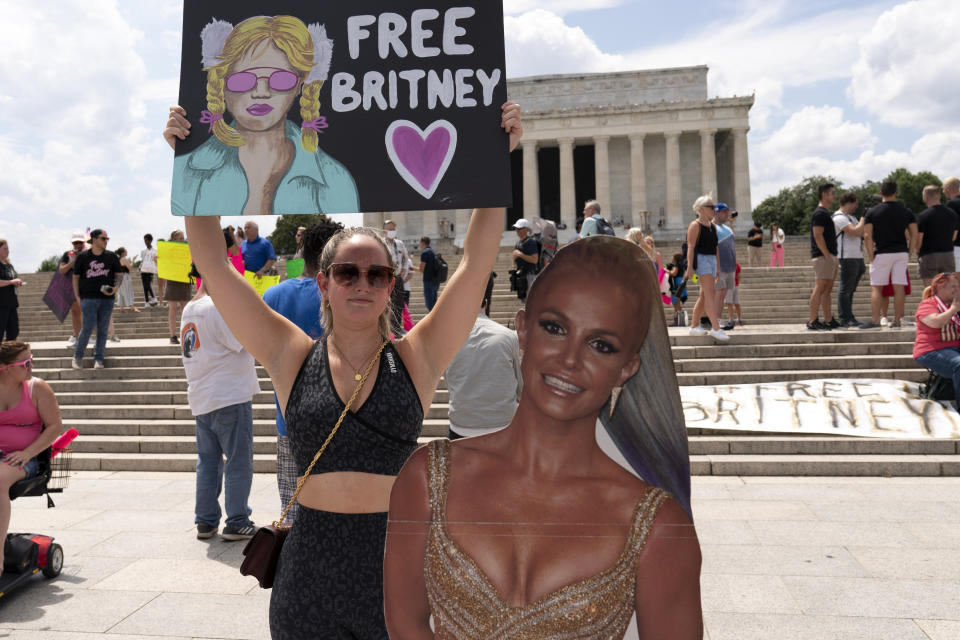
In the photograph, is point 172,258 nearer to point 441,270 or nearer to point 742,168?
point 441,270

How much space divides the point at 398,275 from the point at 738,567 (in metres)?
2.84

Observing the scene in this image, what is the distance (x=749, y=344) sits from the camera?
33.4ft

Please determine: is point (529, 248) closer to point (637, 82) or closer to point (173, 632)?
point (173, 632)

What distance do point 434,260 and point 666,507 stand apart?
10.5 metres

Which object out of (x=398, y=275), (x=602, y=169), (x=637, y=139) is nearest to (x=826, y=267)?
(x=398, y=275)

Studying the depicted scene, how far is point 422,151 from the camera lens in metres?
1.81

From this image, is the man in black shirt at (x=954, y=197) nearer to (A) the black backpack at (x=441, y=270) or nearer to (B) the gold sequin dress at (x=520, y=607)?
(A) the black backpack at (x=441, y=270)

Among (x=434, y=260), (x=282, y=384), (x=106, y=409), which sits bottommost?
(x=106, y=409)

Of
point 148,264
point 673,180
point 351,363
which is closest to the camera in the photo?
point 351,363

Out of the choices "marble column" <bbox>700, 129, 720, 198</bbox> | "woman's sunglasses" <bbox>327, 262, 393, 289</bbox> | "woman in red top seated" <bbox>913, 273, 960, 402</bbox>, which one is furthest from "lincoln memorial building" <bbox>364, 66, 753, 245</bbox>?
"woman's sunglasses" <bbox>327, 262, 393, 289</bbox>

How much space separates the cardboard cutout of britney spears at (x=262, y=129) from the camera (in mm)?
Answer: 1843

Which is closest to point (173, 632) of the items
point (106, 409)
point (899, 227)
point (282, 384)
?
point (282, 384)

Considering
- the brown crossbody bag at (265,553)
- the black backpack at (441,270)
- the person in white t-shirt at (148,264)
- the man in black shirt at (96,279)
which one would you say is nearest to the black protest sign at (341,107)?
the brown crossbody bag at (265,553)

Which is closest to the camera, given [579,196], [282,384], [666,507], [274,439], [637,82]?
[666,507]
